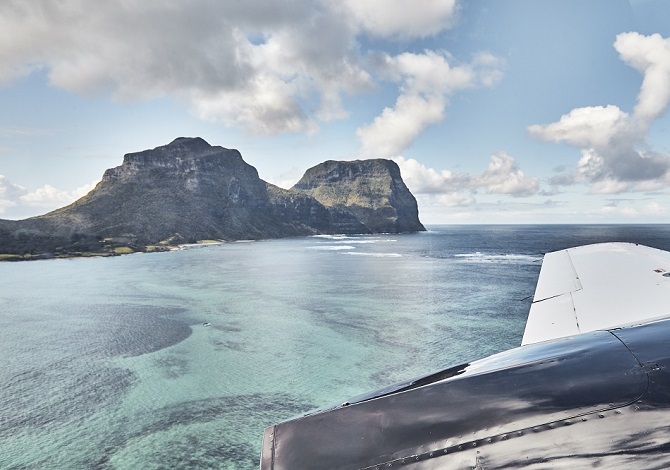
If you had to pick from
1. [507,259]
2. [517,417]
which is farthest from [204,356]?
[507,259]

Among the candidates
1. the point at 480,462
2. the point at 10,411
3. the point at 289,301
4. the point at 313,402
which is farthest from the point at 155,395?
the point at 289,301

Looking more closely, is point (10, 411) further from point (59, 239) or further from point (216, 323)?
point (59, 239)

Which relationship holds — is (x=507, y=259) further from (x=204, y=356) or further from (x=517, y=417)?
(x=517, y=417)

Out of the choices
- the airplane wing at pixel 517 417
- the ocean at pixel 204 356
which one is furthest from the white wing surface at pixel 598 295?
the ocean at pixel 204 356

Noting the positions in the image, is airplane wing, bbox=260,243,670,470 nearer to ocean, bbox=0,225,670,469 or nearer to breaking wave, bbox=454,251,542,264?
ocean, bbox=0,225,670,469

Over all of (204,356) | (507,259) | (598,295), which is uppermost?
(598,295)

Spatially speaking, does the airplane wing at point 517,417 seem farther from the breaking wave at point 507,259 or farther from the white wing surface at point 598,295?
the breaking wave at point 507,259

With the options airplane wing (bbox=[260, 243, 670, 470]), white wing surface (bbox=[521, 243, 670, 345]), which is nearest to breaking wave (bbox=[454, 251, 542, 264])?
white wing surface (bbox=[521, 243, 670, 345])
